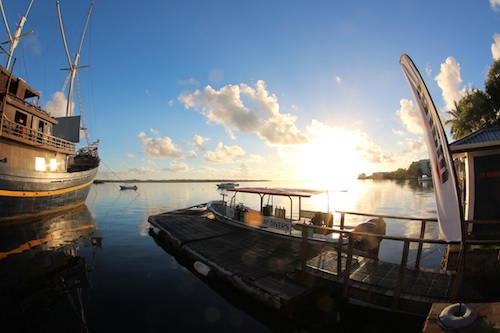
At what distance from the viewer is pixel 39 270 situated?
10.6 m

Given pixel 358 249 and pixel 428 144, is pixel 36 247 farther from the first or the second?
pixel 428 144

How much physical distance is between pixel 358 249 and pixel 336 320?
3.89 m

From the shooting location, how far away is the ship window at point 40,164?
907 inches

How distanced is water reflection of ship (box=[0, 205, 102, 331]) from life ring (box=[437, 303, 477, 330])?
30.0 ft

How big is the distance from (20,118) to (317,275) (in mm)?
28333

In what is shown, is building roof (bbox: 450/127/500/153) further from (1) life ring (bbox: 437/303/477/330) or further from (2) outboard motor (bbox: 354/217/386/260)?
(1) life ring (bbox: 437/303/477/330)

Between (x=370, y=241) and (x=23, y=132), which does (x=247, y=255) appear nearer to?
(x=370, y=241)

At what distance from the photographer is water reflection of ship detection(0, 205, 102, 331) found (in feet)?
25.4

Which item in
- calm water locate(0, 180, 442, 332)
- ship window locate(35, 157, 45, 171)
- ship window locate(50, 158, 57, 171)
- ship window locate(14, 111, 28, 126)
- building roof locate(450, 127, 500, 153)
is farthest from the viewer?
ship window locate(50, 158, 57, 171)

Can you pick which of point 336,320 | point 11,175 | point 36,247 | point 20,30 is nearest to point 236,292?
point 336,320

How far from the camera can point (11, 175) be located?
18.8 meters

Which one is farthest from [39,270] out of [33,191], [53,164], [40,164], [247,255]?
[53,164]

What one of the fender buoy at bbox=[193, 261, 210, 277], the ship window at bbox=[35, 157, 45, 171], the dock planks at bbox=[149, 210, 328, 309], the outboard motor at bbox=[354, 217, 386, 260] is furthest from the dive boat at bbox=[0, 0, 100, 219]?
the outboard motor at bbox=[354, 217, 386, 260]

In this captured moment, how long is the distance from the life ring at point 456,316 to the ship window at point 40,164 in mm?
29848
